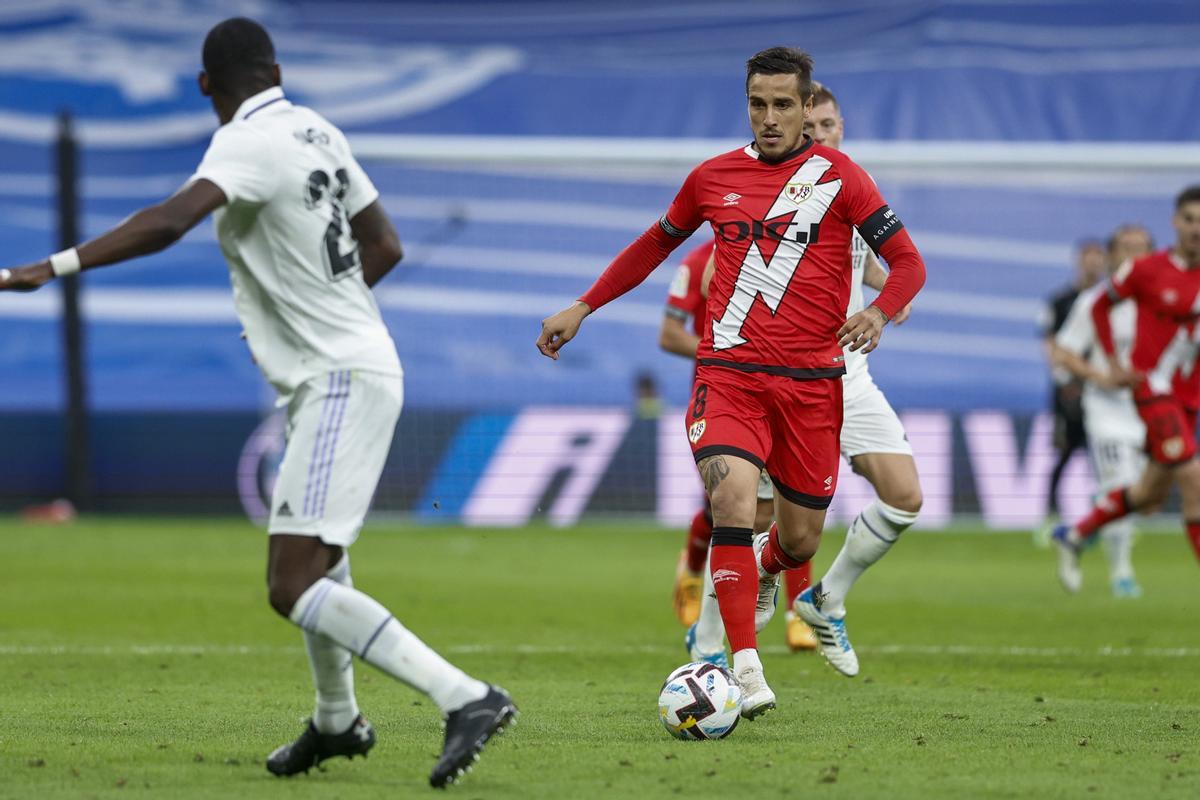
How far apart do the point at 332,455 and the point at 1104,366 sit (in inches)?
368

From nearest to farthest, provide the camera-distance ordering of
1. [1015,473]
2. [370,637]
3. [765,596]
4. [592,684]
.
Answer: [370,637] < [765,596] < [592,684] < [1015,473]

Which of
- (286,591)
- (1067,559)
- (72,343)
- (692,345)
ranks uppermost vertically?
(286,591)

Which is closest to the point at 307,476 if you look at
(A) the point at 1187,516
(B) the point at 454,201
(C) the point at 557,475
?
(A) the point at 1187,516

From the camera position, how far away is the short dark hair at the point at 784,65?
22.5 feet

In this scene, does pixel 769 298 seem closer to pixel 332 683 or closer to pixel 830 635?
pixel 830 635

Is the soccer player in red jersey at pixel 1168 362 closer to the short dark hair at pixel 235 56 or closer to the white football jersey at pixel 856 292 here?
the white football jersey at pixel 856 292

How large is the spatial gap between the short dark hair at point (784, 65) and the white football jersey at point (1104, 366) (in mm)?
6261

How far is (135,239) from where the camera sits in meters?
5.05

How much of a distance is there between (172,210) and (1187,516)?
8.06 metres

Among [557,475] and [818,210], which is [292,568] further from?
[557,475]

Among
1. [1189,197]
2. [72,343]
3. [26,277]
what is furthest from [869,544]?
[72,343]

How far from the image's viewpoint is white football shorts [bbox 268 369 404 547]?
534 cm

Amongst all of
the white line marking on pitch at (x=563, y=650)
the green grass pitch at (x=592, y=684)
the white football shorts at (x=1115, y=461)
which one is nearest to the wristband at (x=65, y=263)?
the green grass pitch at (x=592, y=684)

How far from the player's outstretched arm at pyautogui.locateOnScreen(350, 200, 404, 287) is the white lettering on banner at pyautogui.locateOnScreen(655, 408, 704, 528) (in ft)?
41.0
